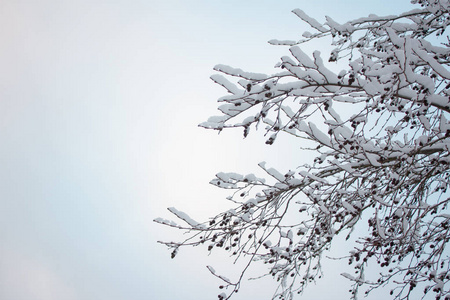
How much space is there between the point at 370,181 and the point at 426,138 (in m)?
0.84

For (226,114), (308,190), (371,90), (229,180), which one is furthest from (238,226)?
(371,90)

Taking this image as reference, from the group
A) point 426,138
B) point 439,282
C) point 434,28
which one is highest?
point 434,28

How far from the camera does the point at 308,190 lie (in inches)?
124

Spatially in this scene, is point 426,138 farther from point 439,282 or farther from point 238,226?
point 238,226

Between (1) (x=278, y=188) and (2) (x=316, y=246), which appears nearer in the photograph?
(1) (x=278, y=188)

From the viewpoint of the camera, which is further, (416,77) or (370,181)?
(370,181)

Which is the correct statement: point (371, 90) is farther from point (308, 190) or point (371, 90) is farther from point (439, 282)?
point (439, 282)

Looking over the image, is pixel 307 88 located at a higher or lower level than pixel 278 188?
higher

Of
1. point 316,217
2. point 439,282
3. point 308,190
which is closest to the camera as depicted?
point 439,282

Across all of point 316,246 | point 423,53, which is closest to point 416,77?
point 423,53

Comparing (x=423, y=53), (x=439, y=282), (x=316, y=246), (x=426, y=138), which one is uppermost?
(x=423, y=53)

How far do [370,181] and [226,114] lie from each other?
1683 millimetres

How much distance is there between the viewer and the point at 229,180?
10.2 ft

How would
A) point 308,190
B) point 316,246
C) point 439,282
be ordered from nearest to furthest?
point 439,282, point 308,190, point 316,246
